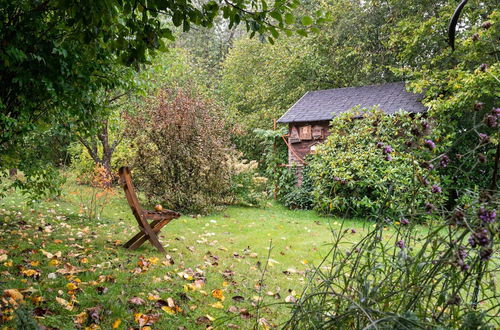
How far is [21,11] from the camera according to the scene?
3650 millimetres

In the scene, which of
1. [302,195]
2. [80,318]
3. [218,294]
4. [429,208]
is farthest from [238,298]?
[302,195]

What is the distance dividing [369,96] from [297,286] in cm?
1080

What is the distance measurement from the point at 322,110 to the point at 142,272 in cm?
1075

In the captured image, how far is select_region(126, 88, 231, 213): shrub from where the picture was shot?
9.43 meters

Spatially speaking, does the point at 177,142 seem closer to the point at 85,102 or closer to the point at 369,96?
the point at 85,102

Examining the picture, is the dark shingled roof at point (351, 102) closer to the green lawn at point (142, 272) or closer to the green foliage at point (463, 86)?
A: the green foliage at point (463, 86)

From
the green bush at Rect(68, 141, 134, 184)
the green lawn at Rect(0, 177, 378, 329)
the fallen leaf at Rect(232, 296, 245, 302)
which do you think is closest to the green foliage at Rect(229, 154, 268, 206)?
the green bush at Rect(68, 141, 134, 184)

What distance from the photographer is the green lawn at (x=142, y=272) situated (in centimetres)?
300

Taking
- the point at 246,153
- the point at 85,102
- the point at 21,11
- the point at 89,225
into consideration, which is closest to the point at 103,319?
the point at 85,102

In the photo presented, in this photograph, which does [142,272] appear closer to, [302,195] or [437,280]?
[437,280]

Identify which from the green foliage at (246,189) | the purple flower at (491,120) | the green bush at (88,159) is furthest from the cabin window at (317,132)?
the purple flower at (491,120)

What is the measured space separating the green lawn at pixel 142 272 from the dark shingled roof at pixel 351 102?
258 inches

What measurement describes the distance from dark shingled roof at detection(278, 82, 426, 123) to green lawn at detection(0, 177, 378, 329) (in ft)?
21.5

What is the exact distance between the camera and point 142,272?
4.07 meters
